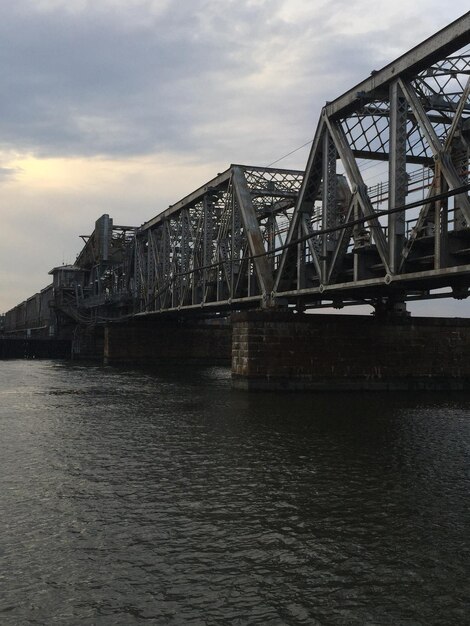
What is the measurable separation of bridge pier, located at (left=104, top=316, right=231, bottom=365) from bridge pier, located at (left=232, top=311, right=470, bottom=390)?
38800 millimetres

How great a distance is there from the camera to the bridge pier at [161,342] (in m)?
73.1

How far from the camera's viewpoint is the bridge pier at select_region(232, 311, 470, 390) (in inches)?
1335

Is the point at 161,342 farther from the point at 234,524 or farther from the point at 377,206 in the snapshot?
the point at 234,524

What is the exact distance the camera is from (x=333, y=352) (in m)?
35.0

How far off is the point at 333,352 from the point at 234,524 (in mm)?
24958

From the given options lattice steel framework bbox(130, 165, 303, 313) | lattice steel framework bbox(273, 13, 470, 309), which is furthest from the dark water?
lattice steel framework bbox(130, 165, 303, 313)

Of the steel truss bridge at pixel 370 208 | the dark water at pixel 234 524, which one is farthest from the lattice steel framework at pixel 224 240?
the dark water at pixel 234 524

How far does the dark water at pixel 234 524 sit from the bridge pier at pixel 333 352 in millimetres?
11679

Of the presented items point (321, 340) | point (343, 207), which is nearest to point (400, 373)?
point (321, 340)

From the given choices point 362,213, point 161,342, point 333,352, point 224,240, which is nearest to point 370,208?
point 362,213

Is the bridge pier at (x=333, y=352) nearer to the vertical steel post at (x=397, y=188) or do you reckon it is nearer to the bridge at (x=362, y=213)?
the bridge at (x=362, y=213)

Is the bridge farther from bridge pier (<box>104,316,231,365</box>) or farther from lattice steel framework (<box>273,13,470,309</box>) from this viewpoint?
bridge pier (<box>104,316,231,365</box>)

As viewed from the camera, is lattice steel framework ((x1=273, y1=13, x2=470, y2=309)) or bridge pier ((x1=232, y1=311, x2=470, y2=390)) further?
bridge pier ((x1=232, y1=311, x2=470, y2=390))

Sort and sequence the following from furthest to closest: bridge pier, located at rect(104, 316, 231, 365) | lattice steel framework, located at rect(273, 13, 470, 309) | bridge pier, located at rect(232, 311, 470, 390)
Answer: bridge pier, located at rect(104, 316, 231, 365)
bridge pier, located at rect(232, 311, 470, 390)
lattice steel framework, located at rect(273, 13, 470, 309)
